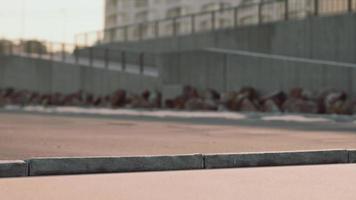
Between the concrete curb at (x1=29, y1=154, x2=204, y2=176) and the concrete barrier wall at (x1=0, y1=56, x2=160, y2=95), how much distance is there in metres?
25.5

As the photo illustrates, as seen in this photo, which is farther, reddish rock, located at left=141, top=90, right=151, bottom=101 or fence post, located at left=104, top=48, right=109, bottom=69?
fence post, located at left=104, top=48, right=109, bottom=69

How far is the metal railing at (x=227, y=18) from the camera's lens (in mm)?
29922

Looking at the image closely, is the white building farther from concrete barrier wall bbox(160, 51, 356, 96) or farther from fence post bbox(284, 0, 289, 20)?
concrete barrier wall bbox(160, 51, 356, 96)

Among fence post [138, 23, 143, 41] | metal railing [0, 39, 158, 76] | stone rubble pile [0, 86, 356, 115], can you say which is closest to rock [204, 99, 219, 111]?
stone rubble pile [0, 86, 356, 115]

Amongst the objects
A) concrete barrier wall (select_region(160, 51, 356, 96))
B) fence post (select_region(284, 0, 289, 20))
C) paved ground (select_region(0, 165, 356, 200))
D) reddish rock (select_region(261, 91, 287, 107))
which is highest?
fence post (select_region(284, 0, 289, 20))

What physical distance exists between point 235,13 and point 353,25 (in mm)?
10096

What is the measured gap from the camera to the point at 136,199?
23.3 feet

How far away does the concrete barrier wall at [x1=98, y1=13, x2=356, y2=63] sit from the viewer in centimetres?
2703

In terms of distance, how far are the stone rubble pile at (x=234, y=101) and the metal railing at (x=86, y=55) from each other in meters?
2.04

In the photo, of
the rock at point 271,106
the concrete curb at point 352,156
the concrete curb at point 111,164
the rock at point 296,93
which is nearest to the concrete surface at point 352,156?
the concrete curb at point 352,156

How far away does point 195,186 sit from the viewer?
797 centimetres

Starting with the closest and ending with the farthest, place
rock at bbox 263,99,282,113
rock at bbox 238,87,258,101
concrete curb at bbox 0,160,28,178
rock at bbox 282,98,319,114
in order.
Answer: concrete curb at bbox 0,160,28,178 → rock at bbox 282,98,319,114 → rock at bbox 263,99,282,113 → rock at bbox 238,87,258,101

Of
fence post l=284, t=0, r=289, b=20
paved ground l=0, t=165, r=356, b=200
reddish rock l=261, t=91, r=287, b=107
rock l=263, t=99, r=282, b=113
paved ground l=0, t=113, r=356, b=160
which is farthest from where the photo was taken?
fence post l=284, t=0, r=289, b=20

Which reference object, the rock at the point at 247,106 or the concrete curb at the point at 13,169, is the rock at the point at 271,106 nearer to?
the rock at the point at 247,106
